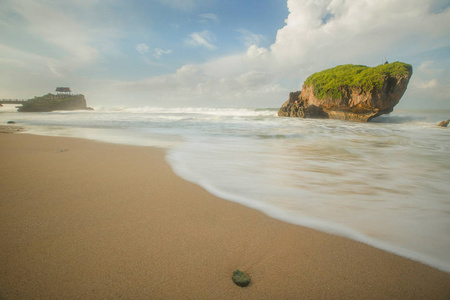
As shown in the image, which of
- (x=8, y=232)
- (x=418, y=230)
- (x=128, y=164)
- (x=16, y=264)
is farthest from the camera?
(x=128, y=164)

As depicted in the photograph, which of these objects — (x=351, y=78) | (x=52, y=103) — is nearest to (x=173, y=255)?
(x=351, y=78)

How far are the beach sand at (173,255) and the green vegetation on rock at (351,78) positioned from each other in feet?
65.8

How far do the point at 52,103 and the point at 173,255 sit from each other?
67532 mm

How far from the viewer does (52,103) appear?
163ft

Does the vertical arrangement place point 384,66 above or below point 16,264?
above

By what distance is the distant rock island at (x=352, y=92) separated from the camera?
53.0ft

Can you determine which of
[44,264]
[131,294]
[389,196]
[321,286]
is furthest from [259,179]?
[44,264]

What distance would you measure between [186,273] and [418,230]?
77.1 inches

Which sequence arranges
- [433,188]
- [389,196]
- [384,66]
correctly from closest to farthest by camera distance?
[389,196], [433,188], [384,66]

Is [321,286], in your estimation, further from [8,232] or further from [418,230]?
[8,232]

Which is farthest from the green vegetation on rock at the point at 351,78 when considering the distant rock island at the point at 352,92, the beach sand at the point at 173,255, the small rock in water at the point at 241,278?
the small rock in water at the point at 241,278

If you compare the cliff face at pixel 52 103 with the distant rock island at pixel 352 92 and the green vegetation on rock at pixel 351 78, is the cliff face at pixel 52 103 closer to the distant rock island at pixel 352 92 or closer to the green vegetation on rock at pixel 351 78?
the distant rock island at pixel 352 92

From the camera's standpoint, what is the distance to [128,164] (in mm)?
3268

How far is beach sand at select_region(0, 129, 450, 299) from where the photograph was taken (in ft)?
3.25
